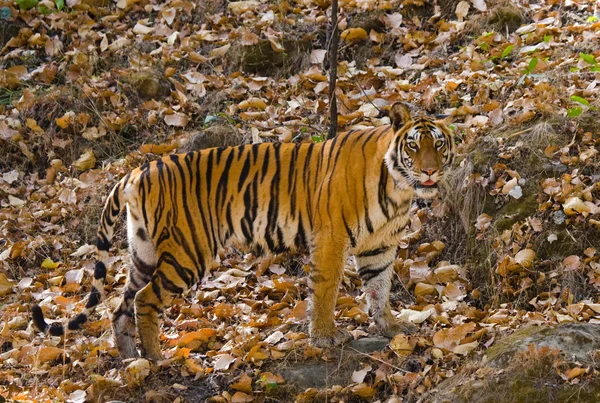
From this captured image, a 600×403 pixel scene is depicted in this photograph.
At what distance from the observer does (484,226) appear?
663 cm

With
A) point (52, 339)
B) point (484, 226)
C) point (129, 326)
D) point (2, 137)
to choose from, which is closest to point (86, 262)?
point (52, 339)

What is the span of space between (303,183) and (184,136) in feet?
10.00

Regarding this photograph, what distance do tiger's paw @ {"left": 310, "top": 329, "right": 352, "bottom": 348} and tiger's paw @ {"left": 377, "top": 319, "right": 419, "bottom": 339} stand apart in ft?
1.10

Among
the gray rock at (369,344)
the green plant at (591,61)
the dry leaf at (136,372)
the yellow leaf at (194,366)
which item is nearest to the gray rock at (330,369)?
the gray rock at (369,344)

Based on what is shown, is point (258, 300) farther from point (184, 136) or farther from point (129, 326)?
point (184, 136)

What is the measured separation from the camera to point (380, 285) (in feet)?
19.0

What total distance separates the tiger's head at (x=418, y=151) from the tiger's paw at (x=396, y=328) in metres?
0.96

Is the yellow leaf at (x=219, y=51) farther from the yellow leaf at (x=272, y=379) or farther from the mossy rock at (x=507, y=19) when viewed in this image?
the yellow leaf at (x=272, y=379)

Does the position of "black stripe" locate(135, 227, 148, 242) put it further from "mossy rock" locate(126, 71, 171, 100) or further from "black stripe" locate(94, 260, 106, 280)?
"mossy rock" locate(126, 71, 171, 100)

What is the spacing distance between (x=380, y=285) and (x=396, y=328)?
329mm

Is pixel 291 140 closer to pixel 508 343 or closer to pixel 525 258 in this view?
pixel 525 258

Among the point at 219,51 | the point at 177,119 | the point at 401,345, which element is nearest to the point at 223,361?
the point at 401,345

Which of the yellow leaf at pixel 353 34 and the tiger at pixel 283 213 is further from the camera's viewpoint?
the yellow leaf at pixel 353 34

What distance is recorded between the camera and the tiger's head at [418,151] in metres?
5.29
